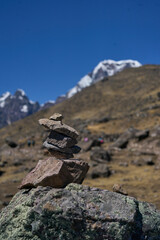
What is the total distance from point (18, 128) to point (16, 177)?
254 feet

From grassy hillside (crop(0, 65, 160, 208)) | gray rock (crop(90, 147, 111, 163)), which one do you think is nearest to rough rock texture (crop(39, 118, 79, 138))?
grassy hillside (crop(0, 65, 160, 208))

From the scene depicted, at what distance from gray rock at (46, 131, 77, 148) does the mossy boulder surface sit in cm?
219

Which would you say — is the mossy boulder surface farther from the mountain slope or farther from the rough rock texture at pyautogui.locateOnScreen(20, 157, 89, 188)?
the mountain slope

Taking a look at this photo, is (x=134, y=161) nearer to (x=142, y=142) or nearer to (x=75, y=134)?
(x=142, y=142)

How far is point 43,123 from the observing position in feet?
29.4

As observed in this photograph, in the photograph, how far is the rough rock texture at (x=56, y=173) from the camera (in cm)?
735

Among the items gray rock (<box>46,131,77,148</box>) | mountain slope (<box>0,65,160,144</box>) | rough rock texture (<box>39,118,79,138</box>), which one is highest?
mountain slope (<box>0,65,160,144</box>)

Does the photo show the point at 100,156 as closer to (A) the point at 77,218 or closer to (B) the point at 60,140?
(B) the point at 60,140

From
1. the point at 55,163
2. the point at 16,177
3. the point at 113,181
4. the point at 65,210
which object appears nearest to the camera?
the point at 65,210

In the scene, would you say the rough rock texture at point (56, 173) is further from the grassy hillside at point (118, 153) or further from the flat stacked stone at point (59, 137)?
the grassy hillside at point (118, 153)

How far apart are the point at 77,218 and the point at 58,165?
1868 mm

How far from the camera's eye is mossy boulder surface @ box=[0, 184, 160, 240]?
6.11 metres

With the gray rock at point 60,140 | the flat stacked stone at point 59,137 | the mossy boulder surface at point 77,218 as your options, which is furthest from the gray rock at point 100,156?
the mossy boulder surface at point 77,218

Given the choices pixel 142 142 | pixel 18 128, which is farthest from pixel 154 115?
pixel 18 128
